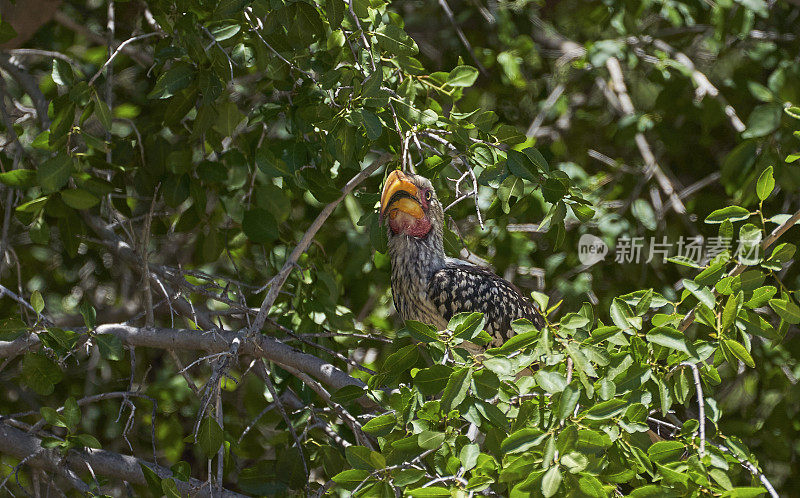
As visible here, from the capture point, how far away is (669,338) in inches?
58.9

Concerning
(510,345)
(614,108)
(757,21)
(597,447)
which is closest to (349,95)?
(510,345)

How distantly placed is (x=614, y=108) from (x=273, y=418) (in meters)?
2.34

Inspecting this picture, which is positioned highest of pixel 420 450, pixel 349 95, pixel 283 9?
pixel 283 9

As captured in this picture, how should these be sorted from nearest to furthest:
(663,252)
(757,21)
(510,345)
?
(510,345) < (663,252) < (757,21)

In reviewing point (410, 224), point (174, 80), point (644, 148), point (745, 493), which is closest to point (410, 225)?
point (410, 224)

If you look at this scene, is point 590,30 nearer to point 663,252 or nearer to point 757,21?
point 757,21

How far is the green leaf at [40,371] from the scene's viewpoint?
203 centimetres

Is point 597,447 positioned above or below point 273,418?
above

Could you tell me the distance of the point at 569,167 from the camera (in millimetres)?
3211

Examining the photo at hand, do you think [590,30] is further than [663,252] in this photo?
Yes

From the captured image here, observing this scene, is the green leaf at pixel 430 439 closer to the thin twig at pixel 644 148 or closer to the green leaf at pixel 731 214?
the green leaf at pixel 731 214

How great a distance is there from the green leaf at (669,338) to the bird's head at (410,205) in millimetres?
876

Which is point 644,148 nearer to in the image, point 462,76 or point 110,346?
point 462,76

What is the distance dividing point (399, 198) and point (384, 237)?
0.12m
